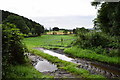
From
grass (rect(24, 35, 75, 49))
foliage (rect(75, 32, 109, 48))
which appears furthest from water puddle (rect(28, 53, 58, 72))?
grass (rect(24, 35, 75, 49))

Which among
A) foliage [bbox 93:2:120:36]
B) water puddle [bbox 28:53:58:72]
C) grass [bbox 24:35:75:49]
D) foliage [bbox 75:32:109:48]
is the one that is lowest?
water puddle [bbox 28:53:58:72]

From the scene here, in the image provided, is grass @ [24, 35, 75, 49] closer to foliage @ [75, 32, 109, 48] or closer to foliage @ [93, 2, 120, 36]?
foliage @ [75, 32, 109, 48]

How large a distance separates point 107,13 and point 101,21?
1570 mm

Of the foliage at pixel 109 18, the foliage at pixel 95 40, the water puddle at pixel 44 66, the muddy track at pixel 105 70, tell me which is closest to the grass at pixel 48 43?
the foliage at pixel 95 40

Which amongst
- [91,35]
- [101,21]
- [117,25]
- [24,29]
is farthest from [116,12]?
[24,29]

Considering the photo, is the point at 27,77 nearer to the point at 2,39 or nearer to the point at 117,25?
the point at 2,39

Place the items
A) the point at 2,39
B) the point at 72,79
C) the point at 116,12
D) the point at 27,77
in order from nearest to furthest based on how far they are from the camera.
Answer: the point at 2,39 < the point at 27,77 < the point at 72,79 < the point at 116,12

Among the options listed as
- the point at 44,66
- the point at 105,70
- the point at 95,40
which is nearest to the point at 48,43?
the point at 95,40

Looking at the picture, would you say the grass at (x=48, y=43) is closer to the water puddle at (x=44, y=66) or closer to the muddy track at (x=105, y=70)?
the water puddle at (x=44, y=66)

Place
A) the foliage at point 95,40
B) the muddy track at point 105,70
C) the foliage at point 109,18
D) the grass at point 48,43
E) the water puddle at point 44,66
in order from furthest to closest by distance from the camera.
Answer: the grass at point 48,43 → the foliage at point 95,40 → the foliage at point 109,18 → the water puddle at point 44,66 → the muddy track at point 105,70

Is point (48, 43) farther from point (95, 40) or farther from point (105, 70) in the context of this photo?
point (105, 70)

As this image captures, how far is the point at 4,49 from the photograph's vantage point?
241 inches

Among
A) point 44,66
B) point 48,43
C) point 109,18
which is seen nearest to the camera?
point 44,66

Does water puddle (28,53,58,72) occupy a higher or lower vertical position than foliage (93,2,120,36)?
lower
